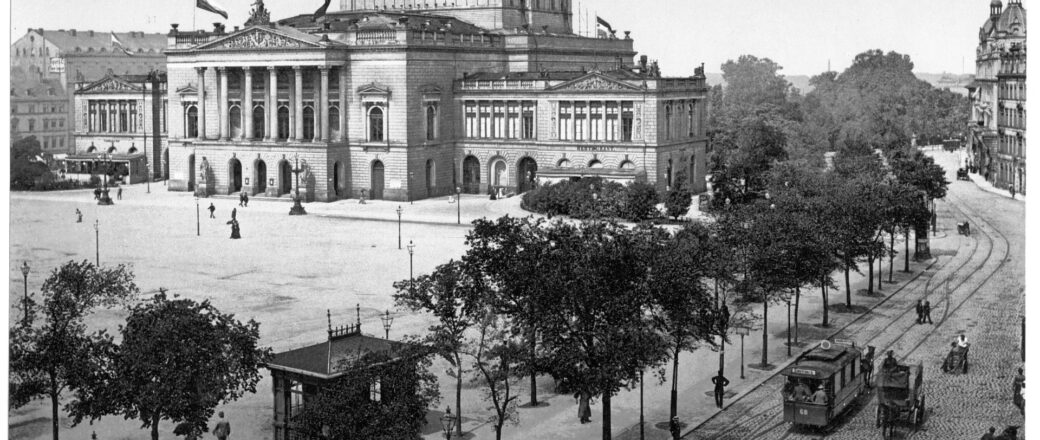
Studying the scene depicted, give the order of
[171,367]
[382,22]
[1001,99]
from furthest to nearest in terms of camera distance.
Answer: [382,22] < [1001,99] < [171,367]

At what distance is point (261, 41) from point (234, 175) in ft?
32.5

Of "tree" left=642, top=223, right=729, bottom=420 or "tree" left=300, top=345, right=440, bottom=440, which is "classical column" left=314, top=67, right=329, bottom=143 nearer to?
"tree" left=642, top=223, right=729, bottom=420

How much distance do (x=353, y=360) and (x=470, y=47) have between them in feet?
218

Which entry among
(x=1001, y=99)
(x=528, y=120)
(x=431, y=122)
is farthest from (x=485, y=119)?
(x=1001, y=99)

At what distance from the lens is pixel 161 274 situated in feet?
178

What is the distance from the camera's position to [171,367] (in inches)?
1078

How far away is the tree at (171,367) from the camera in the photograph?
89.8 ft

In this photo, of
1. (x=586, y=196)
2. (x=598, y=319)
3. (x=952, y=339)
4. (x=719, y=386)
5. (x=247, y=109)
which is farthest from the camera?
(x=247, y=109)

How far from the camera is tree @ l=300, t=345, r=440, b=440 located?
1024 inches

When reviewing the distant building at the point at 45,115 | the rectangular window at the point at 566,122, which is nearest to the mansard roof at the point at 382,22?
the rectangular window at the point at 566,122

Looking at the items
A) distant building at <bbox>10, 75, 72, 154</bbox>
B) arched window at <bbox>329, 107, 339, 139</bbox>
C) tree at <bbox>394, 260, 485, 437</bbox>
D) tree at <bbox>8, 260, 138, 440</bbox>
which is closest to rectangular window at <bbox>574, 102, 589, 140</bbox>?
arched window at <bbox>329, 107, 339, 139</bbox>

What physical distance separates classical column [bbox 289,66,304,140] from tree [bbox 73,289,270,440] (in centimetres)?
6139

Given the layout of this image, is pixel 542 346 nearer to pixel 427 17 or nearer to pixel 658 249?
pixel 658 249

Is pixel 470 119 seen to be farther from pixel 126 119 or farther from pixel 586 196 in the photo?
pixel 126 119
